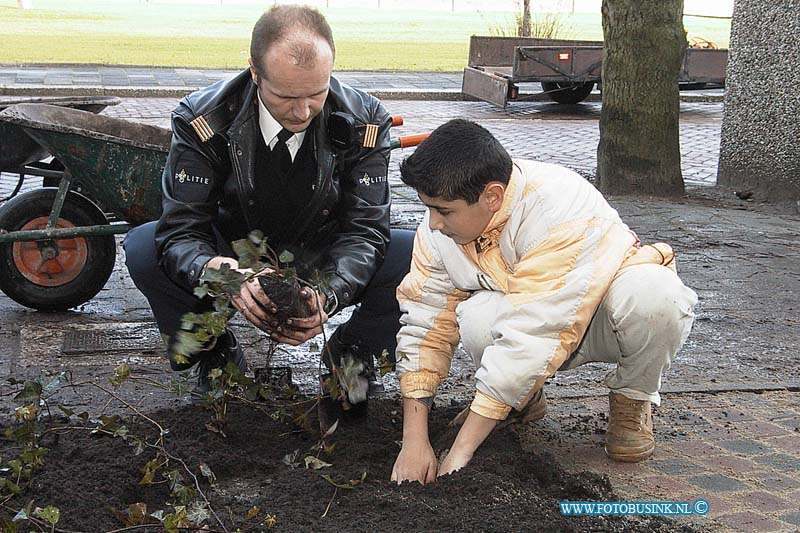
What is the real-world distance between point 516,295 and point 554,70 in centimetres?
1215

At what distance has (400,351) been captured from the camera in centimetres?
319

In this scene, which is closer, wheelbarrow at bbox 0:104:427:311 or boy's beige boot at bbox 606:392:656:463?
boy's beige boot at bbox 606:392:656:463

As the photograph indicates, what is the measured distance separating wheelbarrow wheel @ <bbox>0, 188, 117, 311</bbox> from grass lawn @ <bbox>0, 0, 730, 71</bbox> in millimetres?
15255

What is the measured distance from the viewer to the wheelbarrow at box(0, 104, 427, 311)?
471 centimetres

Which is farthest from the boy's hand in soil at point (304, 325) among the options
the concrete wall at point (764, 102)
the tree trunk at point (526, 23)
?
the tree trunk at point (526, 23)

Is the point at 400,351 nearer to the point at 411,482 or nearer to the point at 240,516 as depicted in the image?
the point at 411,482

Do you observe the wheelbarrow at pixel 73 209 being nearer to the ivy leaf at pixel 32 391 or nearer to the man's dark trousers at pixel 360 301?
the man's dark trousers at pixel 360 301

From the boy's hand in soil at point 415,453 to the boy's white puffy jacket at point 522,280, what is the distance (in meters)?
0.06

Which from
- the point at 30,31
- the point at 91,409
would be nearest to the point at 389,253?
the point at 91,409

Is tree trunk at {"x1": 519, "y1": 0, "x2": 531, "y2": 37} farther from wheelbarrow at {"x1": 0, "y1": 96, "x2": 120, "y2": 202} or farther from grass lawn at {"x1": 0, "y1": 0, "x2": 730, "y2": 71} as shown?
wheelbarrow at {"x1": 0, "y1": 96, "x2": 120, "y2": 202}

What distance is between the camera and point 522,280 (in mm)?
3016

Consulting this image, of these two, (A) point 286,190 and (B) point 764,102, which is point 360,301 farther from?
(B) point 764,102

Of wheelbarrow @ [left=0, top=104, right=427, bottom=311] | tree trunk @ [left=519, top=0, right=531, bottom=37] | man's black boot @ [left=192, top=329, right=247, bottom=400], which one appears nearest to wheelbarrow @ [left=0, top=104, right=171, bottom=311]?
wheelbarrow @ [left=0, top=104, right=427, bottom=311]

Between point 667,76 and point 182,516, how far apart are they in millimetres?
6935
